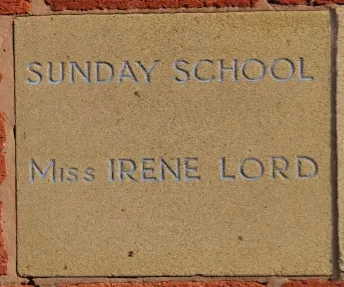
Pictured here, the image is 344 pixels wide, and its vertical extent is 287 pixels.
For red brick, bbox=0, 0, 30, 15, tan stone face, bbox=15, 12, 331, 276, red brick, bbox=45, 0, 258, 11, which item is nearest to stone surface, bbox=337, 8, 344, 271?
tan stone face, bbox=15, 12, 331, 276

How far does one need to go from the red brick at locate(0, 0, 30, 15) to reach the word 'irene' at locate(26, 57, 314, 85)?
232 millimetres

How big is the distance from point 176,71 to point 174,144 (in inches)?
11.7

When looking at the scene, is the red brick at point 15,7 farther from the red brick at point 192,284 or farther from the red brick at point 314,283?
the red brick at point 314,283

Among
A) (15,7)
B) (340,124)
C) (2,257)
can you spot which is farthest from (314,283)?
(15,7)

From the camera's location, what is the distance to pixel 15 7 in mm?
2375

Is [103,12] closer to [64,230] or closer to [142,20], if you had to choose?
[142,20]

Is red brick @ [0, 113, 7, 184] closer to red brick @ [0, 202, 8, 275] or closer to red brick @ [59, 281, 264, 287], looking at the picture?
red brick @ [0, 202, 8, 275]

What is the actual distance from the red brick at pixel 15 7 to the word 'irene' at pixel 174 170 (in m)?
0.63

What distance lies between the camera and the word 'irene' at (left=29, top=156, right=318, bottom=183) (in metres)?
2.29

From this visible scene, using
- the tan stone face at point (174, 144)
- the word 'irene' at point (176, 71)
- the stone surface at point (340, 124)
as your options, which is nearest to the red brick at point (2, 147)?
the tan stone face at point (174, 144)

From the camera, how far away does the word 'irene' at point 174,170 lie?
7.50ft

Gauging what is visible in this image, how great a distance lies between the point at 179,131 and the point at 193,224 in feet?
1.25

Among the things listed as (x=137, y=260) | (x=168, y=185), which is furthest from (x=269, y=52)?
(x=137, y=260)

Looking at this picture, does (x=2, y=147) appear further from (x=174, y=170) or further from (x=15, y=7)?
(x=174, y=170)
